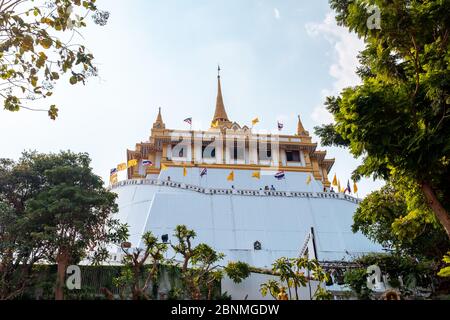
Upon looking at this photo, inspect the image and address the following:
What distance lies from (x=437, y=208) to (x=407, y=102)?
2021mm

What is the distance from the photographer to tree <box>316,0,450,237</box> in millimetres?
7492

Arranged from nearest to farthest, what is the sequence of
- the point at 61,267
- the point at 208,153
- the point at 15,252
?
1. the point at 15,252
2. the point at 61,267
3. the point at 208,153

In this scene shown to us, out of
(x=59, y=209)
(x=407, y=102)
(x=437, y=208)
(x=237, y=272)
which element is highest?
(x=59, y=209)

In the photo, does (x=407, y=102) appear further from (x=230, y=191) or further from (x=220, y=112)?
(x=220, y=112)

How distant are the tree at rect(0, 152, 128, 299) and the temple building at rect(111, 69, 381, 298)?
560 centimetres

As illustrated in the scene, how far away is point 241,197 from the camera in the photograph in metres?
28.5

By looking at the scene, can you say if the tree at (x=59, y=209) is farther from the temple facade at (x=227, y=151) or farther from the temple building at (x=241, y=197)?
the temple facade at (x=227, y=151)

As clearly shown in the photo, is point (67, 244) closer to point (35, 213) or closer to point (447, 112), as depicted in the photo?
point (35, 213)

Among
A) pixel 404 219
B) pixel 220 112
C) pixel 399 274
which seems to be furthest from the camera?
pixel 220 112

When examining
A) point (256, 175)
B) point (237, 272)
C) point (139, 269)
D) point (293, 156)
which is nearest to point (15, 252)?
point (237, 272)

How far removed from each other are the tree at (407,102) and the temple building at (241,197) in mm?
10031

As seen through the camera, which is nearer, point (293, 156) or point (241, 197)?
point (241, 197)

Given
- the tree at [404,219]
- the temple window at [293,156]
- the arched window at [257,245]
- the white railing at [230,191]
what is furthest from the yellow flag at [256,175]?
the tree at [404,219]

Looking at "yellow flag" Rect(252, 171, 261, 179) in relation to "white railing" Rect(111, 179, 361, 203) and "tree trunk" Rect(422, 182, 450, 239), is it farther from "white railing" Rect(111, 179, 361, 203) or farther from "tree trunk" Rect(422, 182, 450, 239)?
"tree trunk" Rect(422, 182, 450, 239)
